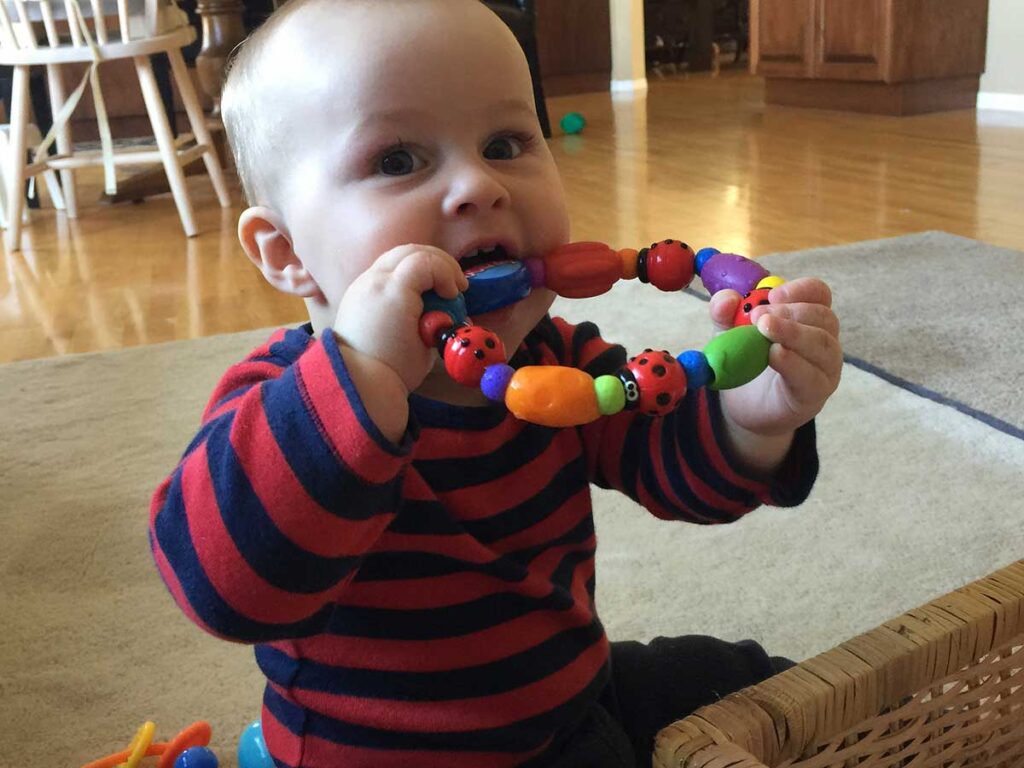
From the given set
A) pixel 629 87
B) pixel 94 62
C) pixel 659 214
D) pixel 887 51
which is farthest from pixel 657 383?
pixel 629 87

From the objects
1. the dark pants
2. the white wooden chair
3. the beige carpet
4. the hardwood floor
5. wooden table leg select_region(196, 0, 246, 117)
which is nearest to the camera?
the dark pants

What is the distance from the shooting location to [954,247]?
1697mm

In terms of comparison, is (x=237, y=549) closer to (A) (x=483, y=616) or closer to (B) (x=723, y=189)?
(A) (x=483, y=616)

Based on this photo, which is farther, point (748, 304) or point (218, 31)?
point (218, 31)

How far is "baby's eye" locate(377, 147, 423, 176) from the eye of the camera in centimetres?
48

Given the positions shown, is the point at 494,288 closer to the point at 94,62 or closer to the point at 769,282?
the point at 769,282

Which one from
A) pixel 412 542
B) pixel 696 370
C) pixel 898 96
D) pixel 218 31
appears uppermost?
pixel 218 31

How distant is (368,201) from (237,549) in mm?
163

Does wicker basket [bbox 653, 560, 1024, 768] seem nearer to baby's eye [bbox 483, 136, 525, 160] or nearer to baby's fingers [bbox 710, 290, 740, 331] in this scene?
baby's fingers [bbox 710, 290, 740, 331]

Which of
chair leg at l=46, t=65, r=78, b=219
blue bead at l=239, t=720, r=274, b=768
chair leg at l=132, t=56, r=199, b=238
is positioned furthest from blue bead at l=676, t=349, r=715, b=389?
chair leg at l=46, t=65, r=78, b=219

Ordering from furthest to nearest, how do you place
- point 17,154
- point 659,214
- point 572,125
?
point 572,125 → point 17,154 → point 659,214

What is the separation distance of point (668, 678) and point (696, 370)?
295 millimetres

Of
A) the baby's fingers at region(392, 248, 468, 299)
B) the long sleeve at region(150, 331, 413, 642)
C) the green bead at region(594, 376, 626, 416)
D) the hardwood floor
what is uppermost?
the baby's fingers at region(392, 248, 468, 299)

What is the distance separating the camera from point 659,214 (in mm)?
2164
